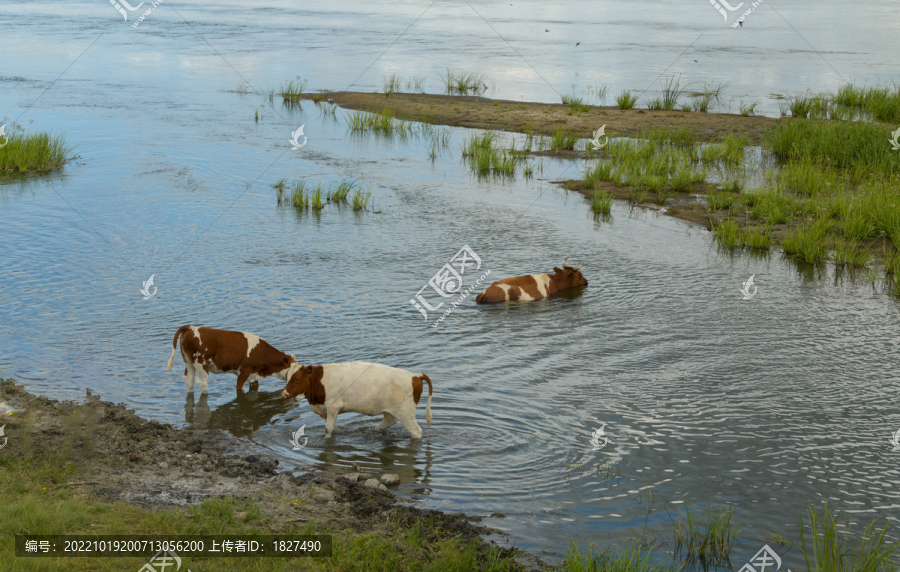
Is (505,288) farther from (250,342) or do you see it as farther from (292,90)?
(292,90)

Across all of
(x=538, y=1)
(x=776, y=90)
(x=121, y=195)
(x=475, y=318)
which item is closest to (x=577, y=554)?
(x=475, y=318)

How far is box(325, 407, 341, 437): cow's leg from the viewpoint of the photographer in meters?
7.92

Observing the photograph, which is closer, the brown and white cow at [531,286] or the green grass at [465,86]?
the brown and white cow at [531,286]

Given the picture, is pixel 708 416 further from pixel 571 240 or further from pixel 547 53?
pixel 547 53

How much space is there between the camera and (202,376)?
8.87 m

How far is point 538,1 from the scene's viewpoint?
384ft

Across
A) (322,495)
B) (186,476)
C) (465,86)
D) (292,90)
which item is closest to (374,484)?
(322,495)

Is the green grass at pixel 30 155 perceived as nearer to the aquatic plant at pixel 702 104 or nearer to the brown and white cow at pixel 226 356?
the brown and white cow at pixel 226 356

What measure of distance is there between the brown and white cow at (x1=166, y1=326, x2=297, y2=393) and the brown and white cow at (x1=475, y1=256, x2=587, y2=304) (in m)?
4.21

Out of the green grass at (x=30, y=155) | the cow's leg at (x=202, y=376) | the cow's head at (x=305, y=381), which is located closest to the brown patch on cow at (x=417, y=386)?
the cow's head at (x=305, y=381)

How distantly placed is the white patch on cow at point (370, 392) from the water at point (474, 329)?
0.37m

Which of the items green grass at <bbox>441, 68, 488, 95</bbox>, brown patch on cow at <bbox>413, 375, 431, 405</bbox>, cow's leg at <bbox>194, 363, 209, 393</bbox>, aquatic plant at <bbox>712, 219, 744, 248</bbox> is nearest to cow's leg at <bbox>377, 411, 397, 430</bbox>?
brown patch on cow at <bbox>413, 375, 431, 405</bbox>

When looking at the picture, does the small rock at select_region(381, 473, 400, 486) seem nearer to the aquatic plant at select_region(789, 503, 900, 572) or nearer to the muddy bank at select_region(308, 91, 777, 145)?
the aquatic plant at select_region(789, 503, 900, 572)

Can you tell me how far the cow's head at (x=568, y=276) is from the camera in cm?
1253
